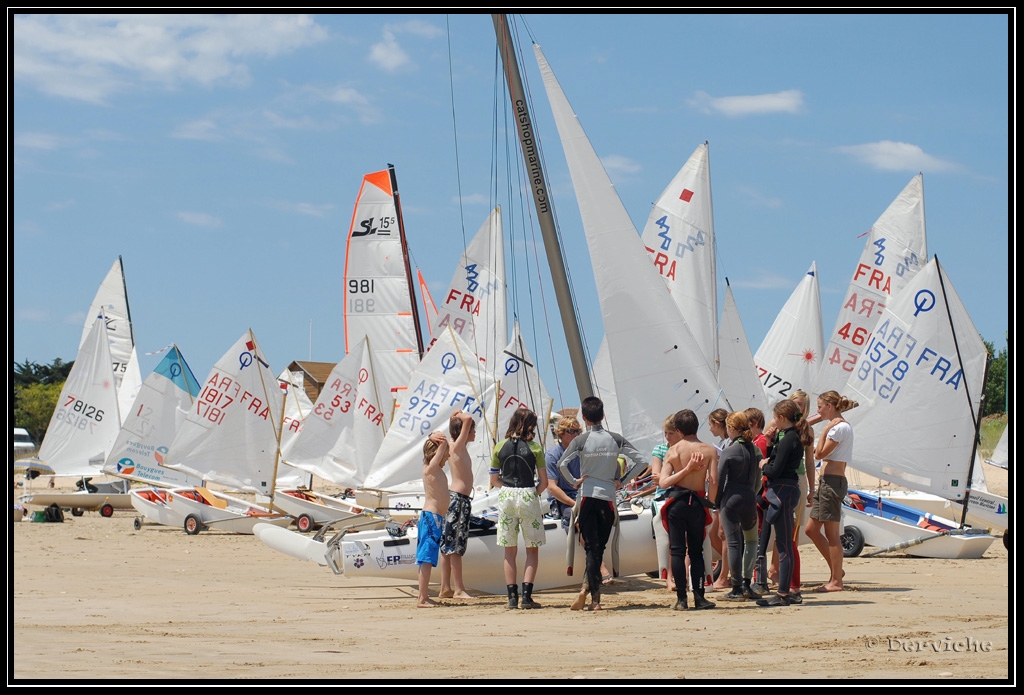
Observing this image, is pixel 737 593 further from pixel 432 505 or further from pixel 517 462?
pixel 432 505

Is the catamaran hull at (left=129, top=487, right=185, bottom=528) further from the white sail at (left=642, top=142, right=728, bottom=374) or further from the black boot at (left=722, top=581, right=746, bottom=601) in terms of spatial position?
the black boot at (left=722, top=581, right=746, bottom=601)

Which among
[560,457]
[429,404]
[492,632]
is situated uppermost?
[429,404]

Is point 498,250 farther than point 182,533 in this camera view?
Yes

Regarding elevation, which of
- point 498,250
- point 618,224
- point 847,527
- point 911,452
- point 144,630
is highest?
point 498,250

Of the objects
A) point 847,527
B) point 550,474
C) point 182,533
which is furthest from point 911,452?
point 182,533

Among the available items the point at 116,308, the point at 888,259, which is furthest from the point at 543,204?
the point at 116,308

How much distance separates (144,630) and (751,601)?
4173 mm

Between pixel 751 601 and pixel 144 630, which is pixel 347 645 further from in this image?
pixel 751 601

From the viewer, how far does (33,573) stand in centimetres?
1290

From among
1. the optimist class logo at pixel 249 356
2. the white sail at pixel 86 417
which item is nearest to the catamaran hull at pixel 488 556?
the optimist class logo at pixel 249 356

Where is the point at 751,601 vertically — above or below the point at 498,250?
below

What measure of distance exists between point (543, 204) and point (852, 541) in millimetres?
5638

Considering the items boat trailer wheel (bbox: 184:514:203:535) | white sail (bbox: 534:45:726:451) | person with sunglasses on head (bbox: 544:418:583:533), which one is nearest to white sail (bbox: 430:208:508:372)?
boat trailer wheel (bbox: 184:514:203:535)

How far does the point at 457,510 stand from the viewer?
9438 mm
